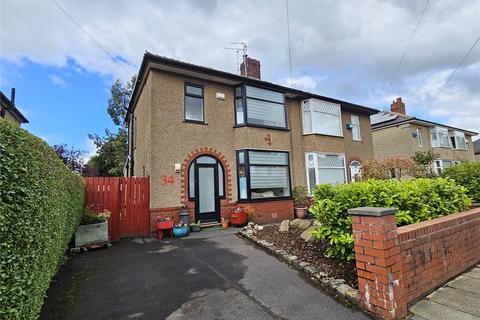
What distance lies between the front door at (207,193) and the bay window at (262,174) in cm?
104

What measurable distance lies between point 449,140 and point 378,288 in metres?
28.1

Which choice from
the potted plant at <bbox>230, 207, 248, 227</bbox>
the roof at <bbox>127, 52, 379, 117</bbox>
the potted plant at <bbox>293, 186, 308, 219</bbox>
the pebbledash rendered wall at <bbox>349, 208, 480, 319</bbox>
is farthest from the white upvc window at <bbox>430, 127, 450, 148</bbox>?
the pebbledash rendered wall at <bbox>349, 208, 480, 319</bbox>

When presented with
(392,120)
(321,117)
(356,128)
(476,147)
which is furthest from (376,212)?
(476,147)

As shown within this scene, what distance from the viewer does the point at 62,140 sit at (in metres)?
23.4

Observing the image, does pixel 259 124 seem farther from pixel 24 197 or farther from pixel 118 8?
pixel 24 197

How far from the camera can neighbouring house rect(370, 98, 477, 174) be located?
19016mm

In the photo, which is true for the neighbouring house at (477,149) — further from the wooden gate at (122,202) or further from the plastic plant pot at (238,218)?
the wooden gate at (122,202)

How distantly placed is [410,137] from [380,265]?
20.4m

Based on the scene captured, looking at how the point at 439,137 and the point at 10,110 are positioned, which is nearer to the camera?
the point at 10,110

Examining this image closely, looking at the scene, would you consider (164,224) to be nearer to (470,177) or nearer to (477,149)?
(470,177)

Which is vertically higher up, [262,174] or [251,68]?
[251,68]

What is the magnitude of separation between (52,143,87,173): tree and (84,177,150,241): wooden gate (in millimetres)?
18409

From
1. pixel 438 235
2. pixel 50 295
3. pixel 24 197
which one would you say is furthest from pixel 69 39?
pixel 438 235

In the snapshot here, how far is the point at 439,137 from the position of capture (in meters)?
21.7
